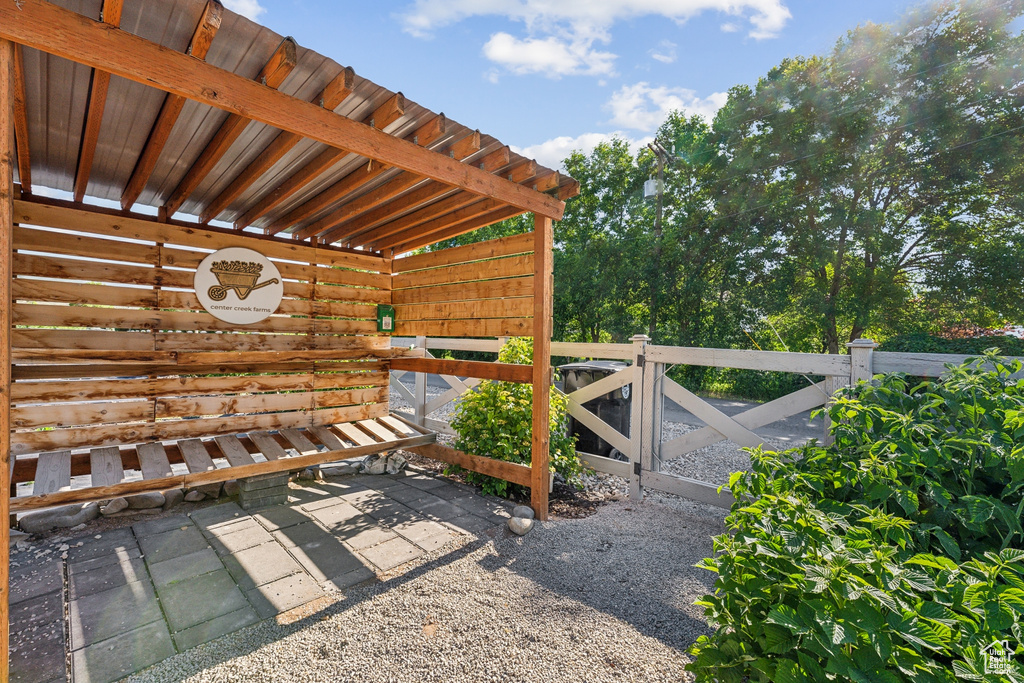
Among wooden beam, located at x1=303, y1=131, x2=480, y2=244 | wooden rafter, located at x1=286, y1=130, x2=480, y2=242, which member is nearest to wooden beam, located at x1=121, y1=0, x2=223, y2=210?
wooden rafter, located at x1=286, y1=130, x2=480, y2=242

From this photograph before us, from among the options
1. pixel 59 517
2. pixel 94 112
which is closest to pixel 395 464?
pixel 59 517

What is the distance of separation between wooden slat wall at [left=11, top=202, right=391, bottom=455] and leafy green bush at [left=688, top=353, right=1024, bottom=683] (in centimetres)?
420

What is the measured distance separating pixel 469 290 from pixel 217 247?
7.53 ft

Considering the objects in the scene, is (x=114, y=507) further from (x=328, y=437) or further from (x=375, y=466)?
(x=375, y=466)

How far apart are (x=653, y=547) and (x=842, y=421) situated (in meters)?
1.53

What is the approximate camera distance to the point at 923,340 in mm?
11023

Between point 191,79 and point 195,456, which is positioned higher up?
point 191,79

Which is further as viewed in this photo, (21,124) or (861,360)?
(861,360)

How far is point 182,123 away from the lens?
2658mm

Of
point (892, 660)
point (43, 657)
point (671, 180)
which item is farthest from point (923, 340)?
point (43, 657)

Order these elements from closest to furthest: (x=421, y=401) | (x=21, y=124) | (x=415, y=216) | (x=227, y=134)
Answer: (x=21, y=124)
(x=227, y=134)
(x=415, y=216)
(x=421, y=401)

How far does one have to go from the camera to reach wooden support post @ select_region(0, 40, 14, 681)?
1.56 meters

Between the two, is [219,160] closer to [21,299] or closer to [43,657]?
[21,299]

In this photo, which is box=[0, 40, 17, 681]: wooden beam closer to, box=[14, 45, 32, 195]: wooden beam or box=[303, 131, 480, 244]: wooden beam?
box=[14, 45, 32, 195]: wooden beam
